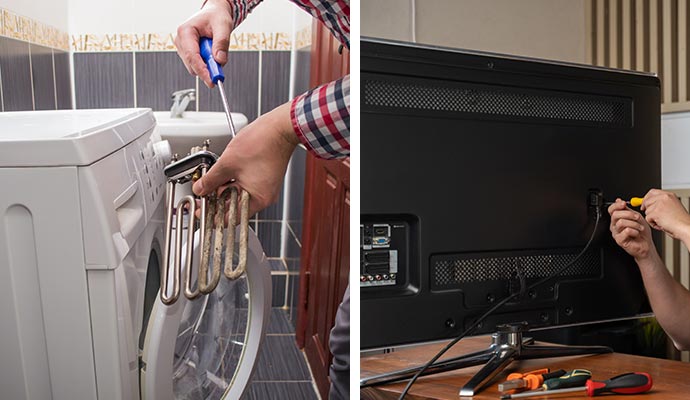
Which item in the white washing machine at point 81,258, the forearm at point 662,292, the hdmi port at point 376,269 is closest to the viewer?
the white washing machine at point 81,258

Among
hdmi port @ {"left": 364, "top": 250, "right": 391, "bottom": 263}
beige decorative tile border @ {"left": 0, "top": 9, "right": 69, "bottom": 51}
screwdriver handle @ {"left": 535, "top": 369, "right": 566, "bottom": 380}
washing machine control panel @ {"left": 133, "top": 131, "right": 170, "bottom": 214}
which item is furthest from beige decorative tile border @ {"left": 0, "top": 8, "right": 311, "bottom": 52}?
screwdriver handle @ {"left": 535, "top": 369, "right": 566, "bottom": 380}

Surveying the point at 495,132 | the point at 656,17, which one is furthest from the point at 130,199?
the point at 656,17

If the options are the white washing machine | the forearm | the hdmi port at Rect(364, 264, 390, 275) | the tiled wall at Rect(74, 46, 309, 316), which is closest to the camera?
the white washing machine

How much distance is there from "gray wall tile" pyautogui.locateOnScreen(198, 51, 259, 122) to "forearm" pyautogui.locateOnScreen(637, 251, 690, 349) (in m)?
0.53

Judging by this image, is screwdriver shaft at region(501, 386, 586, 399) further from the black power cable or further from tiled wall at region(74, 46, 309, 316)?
tiled wall at region(74, 46, 309, 316)

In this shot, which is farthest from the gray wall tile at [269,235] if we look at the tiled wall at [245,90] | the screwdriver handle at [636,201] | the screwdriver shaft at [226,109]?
the screwdriver handle at [636,201]

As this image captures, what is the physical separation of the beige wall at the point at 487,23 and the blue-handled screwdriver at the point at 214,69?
0.27 metres

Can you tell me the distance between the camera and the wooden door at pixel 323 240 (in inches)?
31.6

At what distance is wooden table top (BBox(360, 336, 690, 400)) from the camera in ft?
2.68

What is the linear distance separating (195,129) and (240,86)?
0.07 metres

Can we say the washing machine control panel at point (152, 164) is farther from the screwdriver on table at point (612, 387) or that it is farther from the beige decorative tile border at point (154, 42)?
the screwdriver on table at point (612, 387)

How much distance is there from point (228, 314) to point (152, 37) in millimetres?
294

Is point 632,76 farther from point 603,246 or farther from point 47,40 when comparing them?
point 47,40

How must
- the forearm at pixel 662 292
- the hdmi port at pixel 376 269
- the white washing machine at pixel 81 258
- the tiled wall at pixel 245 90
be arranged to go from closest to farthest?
1. the white washing machine at pixel 81 258
2. the tiled wall at pixel 245 90
3. the hdmi port at pixel 376 269
4. the forearm at pixel 662 292
